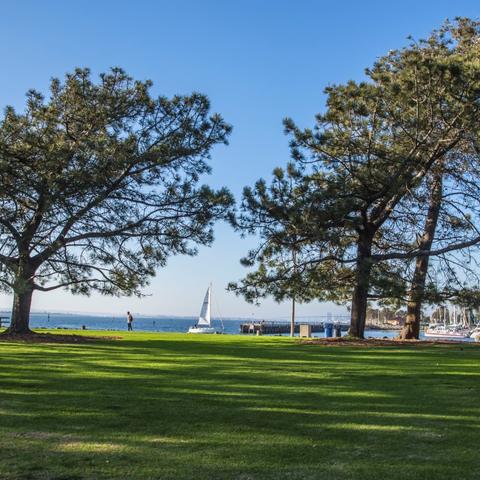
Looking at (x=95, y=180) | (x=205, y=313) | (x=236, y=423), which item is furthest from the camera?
(x=205, y=313)

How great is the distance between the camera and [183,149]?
24.9 meters

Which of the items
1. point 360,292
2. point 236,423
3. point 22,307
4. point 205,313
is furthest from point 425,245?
point 205,313

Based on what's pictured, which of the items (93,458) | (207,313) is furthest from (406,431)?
(207,313)

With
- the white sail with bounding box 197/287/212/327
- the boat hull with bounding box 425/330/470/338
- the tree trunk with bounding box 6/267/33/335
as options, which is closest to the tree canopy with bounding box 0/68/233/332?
the tree trunk with bounding box 6/267/33/335

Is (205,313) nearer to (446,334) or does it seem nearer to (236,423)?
(446,334)

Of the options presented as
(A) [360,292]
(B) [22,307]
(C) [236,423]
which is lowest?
(C) [236,423]

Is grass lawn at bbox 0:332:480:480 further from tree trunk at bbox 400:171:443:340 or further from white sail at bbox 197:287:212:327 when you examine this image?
white sail at bbox 197:287:212:327

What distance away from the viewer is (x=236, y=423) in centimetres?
689

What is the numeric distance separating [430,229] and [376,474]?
22676 millimetres

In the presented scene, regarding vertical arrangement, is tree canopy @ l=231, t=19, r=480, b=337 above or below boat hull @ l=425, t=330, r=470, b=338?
above

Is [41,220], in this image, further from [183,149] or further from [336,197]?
[336,197]

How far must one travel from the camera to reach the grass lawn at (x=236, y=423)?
17.0 ft

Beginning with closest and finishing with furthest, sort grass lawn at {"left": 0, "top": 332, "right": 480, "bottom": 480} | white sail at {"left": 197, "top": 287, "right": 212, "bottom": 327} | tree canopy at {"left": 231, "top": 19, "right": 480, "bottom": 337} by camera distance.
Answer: grass lawn at {"left": 0, "top": 332, "right": 480, "bottom": 480}
tree canopy at {"left": 231, "top": 19, "right": 480, "bottom": 337}
white sail at {"left": 197, "top": 287, "right": 212, "bottom": 327}

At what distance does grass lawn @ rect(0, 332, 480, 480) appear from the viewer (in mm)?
5195
